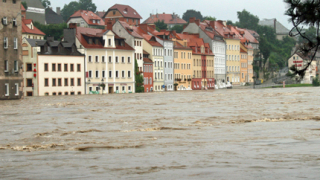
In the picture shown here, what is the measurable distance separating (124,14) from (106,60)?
79.8 metres

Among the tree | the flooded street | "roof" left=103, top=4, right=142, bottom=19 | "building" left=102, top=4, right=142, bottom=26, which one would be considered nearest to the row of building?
"building" left=102, top=4, right=142, bottom=26

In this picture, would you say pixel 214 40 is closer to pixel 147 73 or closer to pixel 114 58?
pixel 147 73

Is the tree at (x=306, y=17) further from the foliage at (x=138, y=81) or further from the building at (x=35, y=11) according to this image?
the building at (x=35, y=11)

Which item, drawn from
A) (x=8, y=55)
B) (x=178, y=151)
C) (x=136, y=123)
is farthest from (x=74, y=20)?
(x=178, y=151)

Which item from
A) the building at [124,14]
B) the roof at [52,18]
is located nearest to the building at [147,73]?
the building at [124,14]

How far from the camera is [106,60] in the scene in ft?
341

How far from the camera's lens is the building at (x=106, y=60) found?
100 meters

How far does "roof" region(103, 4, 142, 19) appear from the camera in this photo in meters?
182

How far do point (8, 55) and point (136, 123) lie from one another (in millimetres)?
44545

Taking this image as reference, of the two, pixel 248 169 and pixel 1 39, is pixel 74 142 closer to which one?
pixel 248 169

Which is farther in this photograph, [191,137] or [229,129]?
[229,129]

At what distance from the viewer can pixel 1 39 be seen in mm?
71938

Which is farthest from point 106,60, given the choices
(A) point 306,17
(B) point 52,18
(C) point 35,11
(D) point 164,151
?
(A) point 306,17

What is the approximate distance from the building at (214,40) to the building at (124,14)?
3295 cm
